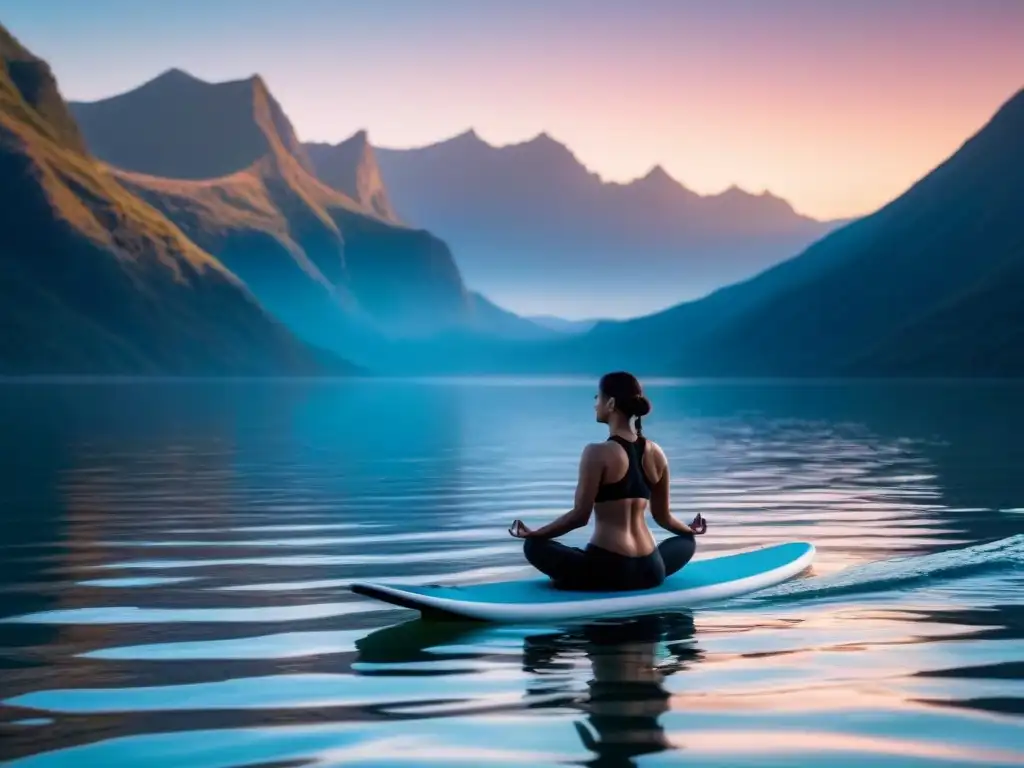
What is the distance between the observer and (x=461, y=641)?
43.0 ft

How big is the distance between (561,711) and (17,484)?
26.1 meters

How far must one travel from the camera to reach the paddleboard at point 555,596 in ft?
43.8

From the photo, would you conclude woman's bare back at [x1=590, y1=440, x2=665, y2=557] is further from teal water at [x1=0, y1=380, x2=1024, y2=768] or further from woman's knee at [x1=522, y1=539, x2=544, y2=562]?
teal water at [x1=0, y1=380, x2=1024, y2=768]

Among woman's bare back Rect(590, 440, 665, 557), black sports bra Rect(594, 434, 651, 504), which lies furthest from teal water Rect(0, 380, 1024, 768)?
black sports bra Rect(594, 434, 651, 504)

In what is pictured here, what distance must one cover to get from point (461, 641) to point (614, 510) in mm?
2125

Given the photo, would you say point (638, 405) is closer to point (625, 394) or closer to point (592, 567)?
point (625, 394)

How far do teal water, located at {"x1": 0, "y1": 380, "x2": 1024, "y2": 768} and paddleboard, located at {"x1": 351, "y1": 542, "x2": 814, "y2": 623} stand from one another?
226mm

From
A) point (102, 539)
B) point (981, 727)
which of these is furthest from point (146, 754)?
point (102, 539)

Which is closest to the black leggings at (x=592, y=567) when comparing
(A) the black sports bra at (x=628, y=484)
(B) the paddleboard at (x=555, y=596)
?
(B) the paddleboard at (x=555, y=596)

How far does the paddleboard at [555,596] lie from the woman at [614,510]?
206mm

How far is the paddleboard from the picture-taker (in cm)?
1334

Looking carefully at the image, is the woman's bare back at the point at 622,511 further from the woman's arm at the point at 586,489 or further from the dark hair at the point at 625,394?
the dark hair at the point at 625,394

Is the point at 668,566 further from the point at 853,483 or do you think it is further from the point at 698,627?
the point at 853,483

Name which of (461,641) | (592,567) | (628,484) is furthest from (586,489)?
(461,641)
